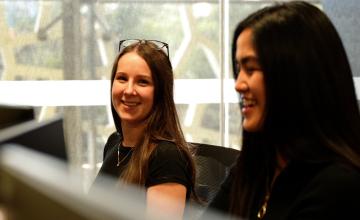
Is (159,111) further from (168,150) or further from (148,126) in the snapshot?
(168,150)

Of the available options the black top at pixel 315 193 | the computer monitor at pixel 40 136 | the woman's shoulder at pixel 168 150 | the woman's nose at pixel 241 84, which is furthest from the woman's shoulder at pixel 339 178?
the woman's shoulder at pixel 168 150

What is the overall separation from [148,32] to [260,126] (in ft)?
7.18

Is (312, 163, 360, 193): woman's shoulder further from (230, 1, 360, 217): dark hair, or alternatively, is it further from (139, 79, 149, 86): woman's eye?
(139, 79, 149, 86): woman's eye

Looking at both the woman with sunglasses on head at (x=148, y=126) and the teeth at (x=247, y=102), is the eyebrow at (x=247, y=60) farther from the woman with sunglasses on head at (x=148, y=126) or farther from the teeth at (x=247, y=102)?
the woman with sunglasses on head at (x=148, y=126)

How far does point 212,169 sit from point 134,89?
40 cm

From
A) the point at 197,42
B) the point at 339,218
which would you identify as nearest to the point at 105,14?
the point at 197,42

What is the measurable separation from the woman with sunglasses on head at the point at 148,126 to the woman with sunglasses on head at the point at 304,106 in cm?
55

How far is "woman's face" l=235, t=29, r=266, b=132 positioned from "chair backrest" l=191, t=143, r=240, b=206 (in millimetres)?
658

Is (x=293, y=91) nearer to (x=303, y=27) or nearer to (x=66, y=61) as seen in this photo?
(x=303, y=27)

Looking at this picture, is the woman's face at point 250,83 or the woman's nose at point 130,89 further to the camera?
the woman's nose at point 130,89

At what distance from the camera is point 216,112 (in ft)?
11.5

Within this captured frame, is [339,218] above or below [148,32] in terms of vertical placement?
below

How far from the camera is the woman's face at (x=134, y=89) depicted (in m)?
1.92

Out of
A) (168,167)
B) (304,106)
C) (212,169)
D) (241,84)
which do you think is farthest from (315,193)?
(212,169)
